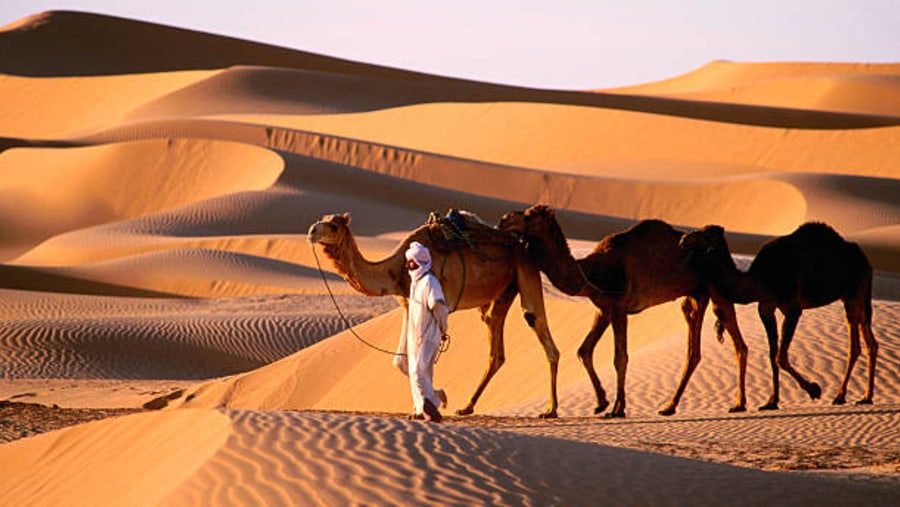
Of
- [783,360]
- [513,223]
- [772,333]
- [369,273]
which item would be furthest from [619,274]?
[369,273]

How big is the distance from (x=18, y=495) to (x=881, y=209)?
43.2m

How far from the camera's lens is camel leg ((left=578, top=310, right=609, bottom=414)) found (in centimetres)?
1348

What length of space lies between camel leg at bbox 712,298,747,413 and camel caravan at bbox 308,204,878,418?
1cm

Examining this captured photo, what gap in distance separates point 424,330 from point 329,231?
157 centimetres

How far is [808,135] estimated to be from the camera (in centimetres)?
6631

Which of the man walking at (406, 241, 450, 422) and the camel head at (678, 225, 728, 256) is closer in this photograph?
the man walking at (406, 241, 450, 422)

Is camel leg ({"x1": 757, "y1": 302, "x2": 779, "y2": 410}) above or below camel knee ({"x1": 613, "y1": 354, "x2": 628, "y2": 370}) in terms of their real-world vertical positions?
above

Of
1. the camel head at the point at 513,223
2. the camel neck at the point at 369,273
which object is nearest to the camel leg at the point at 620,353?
the camel head at the point at 513,223

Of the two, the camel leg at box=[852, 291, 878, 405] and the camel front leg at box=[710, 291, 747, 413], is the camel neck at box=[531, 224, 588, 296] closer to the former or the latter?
the camel front leg at box=[710, 291, 747, 413]

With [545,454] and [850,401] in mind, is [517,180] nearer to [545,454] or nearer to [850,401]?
[850,401]

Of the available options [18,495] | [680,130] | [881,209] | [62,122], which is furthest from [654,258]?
[62,122]

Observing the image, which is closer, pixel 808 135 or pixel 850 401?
pixel 850 401

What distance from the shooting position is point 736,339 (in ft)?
45.4

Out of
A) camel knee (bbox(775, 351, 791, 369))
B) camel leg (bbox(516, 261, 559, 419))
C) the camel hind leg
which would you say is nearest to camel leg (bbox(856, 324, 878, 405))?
the camel hind leg
